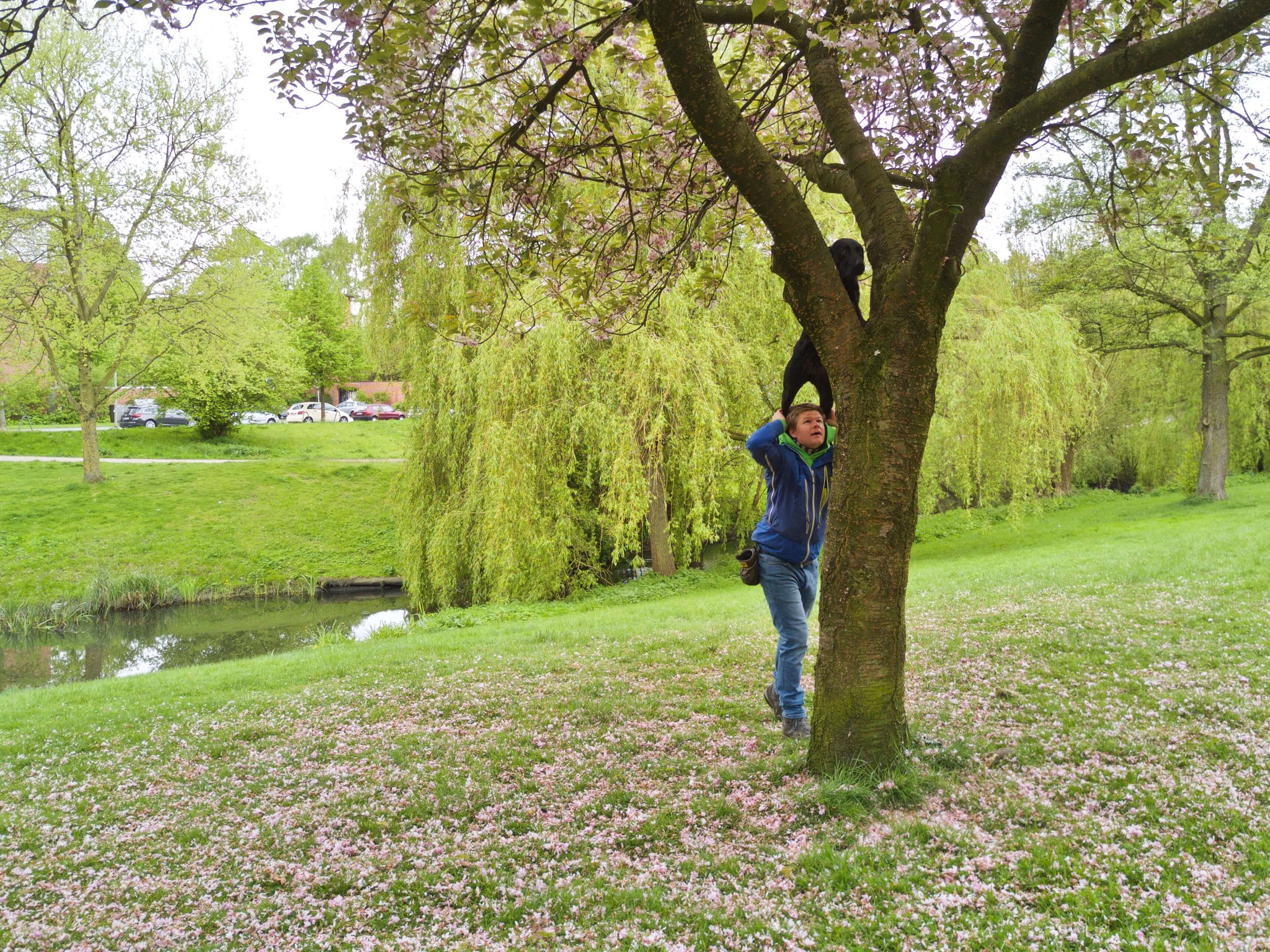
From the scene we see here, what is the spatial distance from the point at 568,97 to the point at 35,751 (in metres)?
6.83

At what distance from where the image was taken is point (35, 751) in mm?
6480

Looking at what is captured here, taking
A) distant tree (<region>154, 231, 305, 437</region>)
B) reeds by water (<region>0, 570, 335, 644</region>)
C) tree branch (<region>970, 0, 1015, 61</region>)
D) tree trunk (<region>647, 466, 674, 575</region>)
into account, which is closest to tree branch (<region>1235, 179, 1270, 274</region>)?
tree trunk (<region>647, 466, 674, 575</region>)

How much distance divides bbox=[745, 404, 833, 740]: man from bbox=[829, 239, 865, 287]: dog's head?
31.7 inches

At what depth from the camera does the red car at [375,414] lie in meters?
49.8

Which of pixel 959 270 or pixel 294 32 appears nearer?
pixel 959 270

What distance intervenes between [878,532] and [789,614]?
3.18 ft

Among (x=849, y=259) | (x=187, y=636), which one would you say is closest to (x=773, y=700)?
(x=849, y=259)

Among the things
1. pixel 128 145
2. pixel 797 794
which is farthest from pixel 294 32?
pixel 128 145

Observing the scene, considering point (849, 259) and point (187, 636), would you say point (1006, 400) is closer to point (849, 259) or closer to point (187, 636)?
point (849, 259)

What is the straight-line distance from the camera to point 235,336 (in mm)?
27516

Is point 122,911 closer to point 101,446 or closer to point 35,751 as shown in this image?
point 35,751

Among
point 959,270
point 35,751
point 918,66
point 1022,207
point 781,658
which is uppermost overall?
point 1022,207

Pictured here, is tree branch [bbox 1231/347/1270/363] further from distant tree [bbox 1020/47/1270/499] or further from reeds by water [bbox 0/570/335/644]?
reeds by water [bbox 0/570/335/644]

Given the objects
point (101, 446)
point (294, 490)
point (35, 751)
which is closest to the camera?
point (35, 751)
